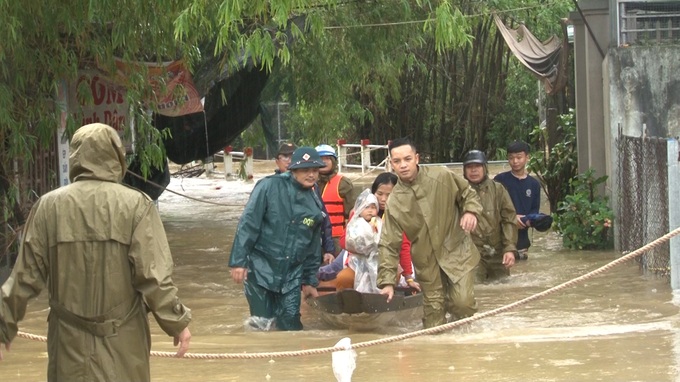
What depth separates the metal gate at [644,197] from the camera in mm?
11484

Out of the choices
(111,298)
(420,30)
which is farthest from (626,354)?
(420,30)

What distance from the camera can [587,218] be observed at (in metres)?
14.8

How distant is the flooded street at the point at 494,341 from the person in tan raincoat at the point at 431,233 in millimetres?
330

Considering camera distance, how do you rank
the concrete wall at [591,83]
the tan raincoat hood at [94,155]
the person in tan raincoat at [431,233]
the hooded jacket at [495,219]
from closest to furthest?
1. the tan raincoat hood at [94,155]
2. the person in tan raincoat at [431,233]
3. the hooded jacket at [495,219]
4. the concrete wall at [591,83]

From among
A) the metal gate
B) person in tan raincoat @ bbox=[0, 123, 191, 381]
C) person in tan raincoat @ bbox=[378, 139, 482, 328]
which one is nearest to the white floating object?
person in tan raincoat @ bbox=[0, 123, 191, 381]

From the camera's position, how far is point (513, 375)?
7.63m

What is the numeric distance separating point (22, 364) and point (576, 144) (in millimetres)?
10680

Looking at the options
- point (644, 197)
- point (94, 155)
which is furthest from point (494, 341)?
point (94, 155)

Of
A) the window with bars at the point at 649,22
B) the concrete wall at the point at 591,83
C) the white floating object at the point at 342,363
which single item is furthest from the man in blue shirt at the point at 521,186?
the white floating object at the point at 342,363

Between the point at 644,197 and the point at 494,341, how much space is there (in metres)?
4.08

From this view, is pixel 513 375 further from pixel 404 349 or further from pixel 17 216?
pixel 17 216

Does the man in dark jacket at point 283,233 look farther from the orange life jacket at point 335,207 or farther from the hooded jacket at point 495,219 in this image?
the hooded jacket at point 495,219

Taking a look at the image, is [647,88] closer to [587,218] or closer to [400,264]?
[587,218]

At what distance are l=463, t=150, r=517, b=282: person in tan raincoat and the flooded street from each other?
0.22m
